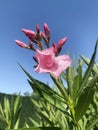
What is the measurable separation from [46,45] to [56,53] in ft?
0.19

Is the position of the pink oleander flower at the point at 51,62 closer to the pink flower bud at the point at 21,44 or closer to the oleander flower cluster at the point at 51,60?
the oleander flower cluster at the point at 51,60

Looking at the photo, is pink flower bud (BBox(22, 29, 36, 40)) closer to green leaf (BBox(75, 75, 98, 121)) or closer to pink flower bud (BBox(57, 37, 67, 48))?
pink flower bud (BBox(57, 37, 67, 48))

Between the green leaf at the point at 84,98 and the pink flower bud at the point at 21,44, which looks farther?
the pink flower bud at the point at 21,44

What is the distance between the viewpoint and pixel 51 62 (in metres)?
0.78

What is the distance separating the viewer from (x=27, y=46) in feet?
3.06

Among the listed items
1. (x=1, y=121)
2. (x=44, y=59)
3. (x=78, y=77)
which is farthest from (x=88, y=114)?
(x=44, y=59)

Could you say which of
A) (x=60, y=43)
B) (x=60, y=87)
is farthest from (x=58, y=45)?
(x=60, y=87)

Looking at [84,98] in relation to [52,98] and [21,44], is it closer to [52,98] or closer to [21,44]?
[52,98]

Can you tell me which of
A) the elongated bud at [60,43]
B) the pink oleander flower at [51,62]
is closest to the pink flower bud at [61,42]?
the elongated bud at [60,43]

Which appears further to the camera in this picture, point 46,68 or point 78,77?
point 78,77

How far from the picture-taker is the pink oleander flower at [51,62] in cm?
75

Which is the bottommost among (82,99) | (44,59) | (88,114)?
(88,114)

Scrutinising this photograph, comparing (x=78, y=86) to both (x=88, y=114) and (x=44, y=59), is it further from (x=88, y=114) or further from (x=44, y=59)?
(x=88, y=114)

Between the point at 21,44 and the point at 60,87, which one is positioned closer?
the point at 60,87
